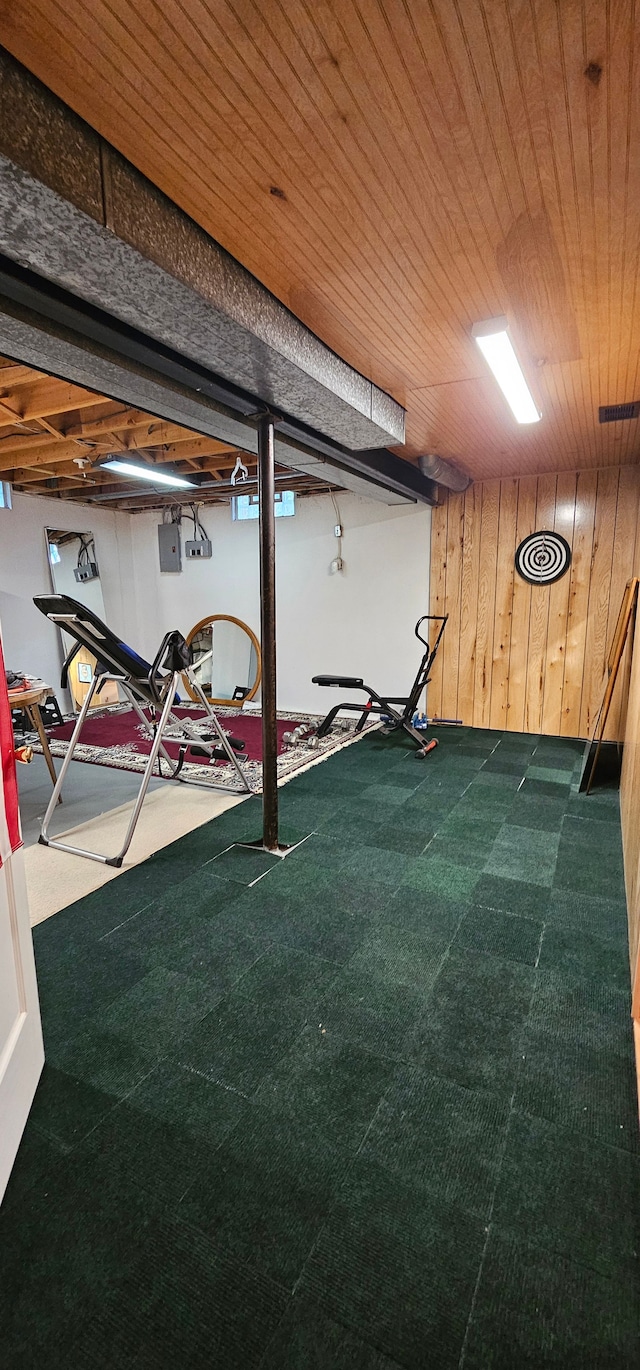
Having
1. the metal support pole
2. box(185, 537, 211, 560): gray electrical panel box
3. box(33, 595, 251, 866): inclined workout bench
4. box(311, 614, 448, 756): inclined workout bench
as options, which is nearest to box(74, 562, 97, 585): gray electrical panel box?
box(185, 537, 211, 560): gray electrical panel box

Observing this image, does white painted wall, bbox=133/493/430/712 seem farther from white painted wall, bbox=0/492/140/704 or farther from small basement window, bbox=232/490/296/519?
white painted wall, bbox=0/492/140/704

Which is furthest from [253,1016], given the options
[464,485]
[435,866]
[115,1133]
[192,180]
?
[464,485]

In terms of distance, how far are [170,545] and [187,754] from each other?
3.36m

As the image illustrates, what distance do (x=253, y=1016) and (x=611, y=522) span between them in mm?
4756

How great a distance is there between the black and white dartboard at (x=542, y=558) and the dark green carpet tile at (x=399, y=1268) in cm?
472

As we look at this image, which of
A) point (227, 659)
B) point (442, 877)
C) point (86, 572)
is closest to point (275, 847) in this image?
point (442, 877)

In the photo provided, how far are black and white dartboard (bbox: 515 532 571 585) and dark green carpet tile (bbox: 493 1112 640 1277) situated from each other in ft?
14.6

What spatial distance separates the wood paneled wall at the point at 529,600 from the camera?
16.0ft

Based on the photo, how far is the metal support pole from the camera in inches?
111

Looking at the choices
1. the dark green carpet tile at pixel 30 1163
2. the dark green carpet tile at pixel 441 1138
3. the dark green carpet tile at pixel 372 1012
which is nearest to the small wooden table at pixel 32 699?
the dark green carpet tile at pixel 30 1163

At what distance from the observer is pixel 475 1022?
1862 mm

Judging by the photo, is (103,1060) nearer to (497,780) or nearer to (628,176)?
(628,176)

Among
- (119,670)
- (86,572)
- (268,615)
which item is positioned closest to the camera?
(268,615)

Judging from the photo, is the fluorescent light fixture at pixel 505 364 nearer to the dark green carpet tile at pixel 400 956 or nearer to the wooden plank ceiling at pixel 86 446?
the wooden plank ceiling at pixel 86 446
